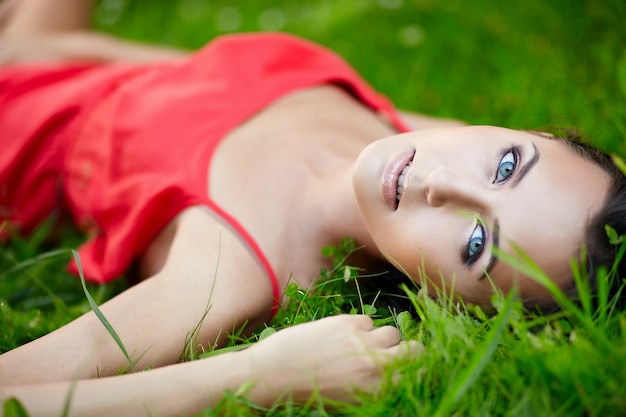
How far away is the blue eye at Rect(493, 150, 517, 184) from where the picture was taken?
7.95 ft

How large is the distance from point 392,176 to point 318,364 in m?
0.78

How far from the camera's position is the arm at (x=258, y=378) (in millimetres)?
2051

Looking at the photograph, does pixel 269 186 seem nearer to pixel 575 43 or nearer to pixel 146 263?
pixel 146 263

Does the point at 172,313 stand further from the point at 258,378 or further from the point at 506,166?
the point at 506,166

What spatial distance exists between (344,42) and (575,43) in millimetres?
1611

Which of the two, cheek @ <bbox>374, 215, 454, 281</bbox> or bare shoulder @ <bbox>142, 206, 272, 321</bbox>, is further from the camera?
bare shoulder @ <bbox>142, 206, 272, 321</bbox>

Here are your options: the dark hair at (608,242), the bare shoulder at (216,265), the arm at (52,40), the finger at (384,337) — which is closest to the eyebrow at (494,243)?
the dark hair at (608,242)

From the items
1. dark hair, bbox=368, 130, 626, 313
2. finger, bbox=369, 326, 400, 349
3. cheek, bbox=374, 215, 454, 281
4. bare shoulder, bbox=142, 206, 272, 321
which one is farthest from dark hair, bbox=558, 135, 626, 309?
bare shoulder, bbox=142, 206, 272, 321

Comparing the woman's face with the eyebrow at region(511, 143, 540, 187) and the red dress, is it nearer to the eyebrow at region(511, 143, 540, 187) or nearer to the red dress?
the eyebrow at region(511, 143, 540, 187)

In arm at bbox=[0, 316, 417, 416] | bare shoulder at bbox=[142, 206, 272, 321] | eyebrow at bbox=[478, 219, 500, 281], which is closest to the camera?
arm at bbox=[0, 316, 417, 416]

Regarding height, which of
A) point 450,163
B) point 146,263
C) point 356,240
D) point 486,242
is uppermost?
point 450,163

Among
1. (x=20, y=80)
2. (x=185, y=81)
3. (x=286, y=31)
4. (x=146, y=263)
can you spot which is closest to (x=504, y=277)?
(x=146, y=263)

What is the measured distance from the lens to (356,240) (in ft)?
9.53

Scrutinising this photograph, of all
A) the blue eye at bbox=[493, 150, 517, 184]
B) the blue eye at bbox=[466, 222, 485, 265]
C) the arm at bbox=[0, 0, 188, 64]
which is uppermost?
the blue eye at bbox=[493, 150, 517, 184]
